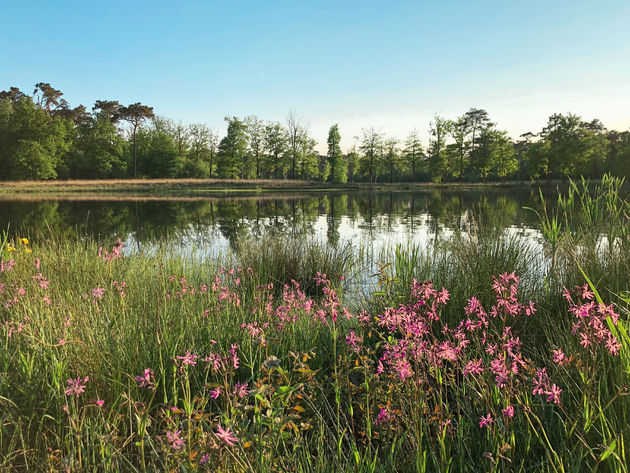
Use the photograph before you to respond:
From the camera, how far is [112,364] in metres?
2.63

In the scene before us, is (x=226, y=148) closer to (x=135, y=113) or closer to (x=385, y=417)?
(x=135, y=113)

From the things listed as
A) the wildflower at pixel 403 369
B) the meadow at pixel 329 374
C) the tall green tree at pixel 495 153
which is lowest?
the meadow at pixel 329 374

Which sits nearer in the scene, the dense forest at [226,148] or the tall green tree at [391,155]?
the dense forest at [226,148]

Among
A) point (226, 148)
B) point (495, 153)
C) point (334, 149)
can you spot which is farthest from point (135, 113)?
point (495, 153)

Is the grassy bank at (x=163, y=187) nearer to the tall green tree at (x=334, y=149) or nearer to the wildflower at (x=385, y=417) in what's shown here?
the tall green tree at (x=334, y=149)

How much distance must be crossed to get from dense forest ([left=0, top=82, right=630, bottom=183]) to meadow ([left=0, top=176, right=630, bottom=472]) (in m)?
54.0

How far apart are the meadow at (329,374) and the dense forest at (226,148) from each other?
53996 mm

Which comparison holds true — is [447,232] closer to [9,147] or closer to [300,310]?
[300,310]

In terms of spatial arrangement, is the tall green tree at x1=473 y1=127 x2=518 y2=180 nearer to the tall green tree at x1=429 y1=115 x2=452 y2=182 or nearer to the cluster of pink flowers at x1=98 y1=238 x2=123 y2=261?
the tall green tree at x1=429 y1=115 x2=452 y2=182

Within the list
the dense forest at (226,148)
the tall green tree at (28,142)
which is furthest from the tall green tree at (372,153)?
the tall green tree at (28,142)

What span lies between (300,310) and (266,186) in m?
48.0

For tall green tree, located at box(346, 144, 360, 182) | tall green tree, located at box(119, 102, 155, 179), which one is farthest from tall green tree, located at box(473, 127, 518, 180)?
tall green tree, located at box(119, 102, 155, 179)

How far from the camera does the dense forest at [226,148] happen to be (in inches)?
1928

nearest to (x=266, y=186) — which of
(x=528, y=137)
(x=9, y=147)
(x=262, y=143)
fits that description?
(x=262, y=143)
